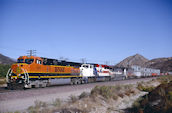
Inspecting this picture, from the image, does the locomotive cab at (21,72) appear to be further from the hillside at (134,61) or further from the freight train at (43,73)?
the hillside at (134,61)

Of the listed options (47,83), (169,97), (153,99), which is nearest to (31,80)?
(47,83)

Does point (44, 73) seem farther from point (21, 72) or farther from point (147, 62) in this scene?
point (147, 62)

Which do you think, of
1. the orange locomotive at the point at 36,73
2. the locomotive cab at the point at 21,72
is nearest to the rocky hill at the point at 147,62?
the orange locomotive at the point at 36,73

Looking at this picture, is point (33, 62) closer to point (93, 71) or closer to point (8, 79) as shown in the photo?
point (8, 79)

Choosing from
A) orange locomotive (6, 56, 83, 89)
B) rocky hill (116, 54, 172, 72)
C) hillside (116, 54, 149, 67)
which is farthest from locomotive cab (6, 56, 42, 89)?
hillside (116, 54, 149, 67)

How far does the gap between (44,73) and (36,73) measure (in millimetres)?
1408

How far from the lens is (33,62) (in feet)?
63.0

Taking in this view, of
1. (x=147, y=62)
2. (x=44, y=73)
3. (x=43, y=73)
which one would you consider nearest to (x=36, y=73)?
(x=43, y=73)

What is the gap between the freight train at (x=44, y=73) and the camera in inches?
706

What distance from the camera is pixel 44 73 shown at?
67.9 ft

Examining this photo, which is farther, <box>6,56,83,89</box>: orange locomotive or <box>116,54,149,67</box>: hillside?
<box>116,54,149,67</box>: hillside

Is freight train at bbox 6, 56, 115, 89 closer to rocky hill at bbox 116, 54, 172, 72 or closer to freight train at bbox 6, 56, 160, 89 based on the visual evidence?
freight train at bbox 6, 56, 160, 89

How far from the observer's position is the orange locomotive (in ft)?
58.6

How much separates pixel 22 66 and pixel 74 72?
33.9 feet
